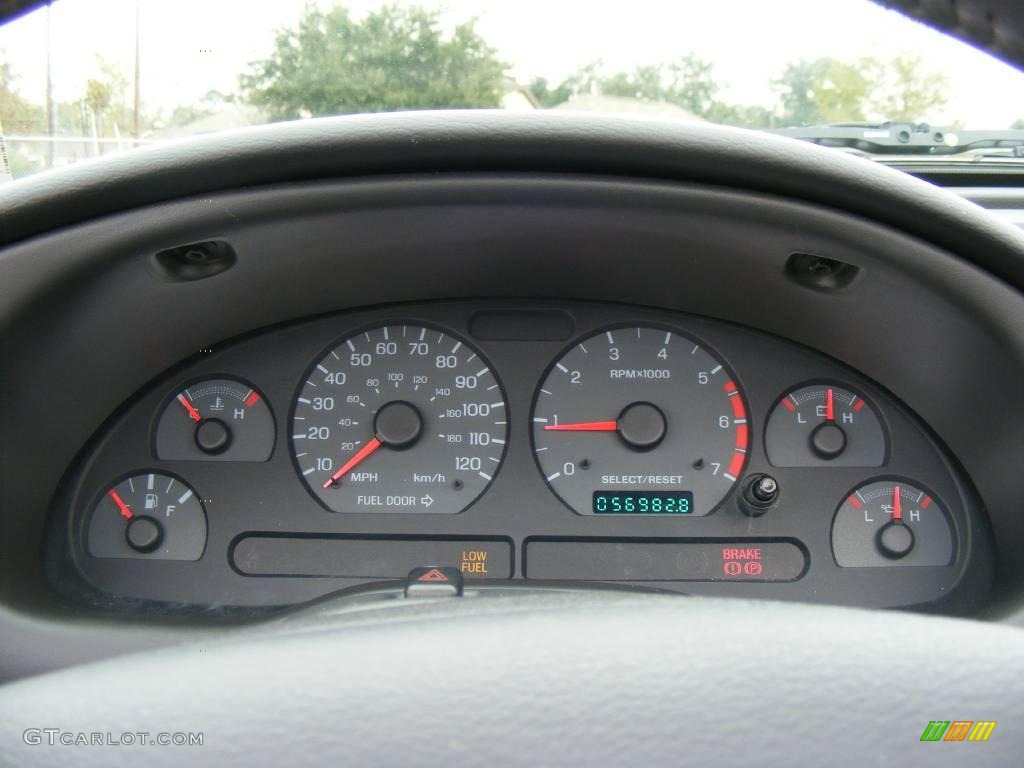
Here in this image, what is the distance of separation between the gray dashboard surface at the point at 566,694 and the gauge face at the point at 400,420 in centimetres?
143

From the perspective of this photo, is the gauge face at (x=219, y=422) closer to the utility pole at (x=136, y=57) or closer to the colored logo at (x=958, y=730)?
the utility pole at (x=136, y=57)

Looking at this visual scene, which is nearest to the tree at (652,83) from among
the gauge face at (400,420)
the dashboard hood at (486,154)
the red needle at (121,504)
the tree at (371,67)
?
the tree at (371,67)

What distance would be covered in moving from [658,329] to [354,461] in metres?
0.95

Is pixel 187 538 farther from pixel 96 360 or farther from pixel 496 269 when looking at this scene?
pixel 496 269

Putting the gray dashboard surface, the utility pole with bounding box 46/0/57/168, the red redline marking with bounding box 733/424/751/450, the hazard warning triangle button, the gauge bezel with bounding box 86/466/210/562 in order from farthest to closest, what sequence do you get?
the red redline marking with bounding box 733/424/751/450
the gauge bezel with bounding box 86/466/210/562
the utility pole with bounding box 46/0/57/168
the hazard warning triangle button
the gray dashboard surface

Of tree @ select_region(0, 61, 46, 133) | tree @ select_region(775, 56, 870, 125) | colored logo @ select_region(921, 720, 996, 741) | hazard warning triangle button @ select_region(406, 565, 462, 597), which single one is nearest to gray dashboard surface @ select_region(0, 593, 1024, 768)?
colored logo @ select_region(921, 720, 996, 741)

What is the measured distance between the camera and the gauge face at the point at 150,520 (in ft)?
9.15

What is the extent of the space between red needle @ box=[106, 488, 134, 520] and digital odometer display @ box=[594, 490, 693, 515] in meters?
1.31

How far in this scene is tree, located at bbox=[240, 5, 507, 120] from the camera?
2.62m

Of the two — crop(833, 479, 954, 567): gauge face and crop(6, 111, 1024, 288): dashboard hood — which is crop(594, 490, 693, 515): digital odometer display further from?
crop(6, 111, 1024, 288): dashboard hood

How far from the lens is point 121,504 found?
111 inches

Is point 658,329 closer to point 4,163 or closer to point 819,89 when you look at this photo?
point 819,89

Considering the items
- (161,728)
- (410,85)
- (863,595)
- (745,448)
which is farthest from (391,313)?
(161,728)

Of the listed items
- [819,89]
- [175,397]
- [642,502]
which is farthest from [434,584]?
[819,89]
